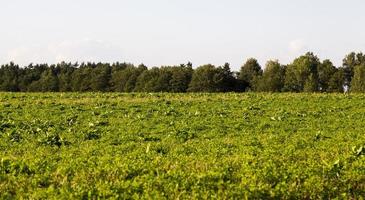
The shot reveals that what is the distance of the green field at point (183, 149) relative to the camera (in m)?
11.1

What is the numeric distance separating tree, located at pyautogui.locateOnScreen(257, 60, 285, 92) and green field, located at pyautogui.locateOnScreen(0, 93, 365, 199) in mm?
69596

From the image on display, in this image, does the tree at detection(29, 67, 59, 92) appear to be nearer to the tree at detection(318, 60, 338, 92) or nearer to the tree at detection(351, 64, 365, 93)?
the tree at detection(318, 60, 338, 92)

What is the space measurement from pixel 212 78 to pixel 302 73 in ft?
63.6

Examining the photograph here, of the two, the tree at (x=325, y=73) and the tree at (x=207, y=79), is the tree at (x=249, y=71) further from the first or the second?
Result: the tree at (x=325, y=73)

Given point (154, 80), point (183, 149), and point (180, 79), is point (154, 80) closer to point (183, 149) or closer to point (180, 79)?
point (180, 79)

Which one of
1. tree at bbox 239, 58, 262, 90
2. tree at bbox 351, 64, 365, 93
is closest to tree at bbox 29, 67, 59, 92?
tree at bbox 239, 58, 262, 90

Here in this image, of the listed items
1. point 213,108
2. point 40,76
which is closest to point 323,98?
point 213,108

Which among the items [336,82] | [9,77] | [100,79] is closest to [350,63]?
[336,82]

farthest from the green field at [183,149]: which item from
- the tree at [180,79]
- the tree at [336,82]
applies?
the tree at [180,79]

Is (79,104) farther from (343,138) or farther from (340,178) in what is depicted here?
(340,178)

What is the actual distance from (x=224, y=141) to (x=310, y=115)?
14.8 metres

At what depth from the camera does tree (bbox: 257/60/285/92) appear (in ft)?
381

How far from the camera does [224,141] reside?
71.4 ft

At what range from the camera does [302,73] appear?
114 meters
